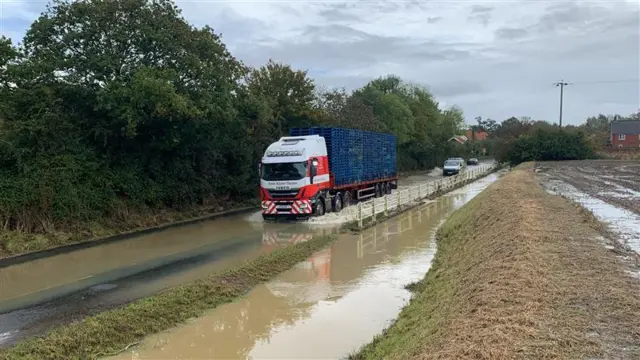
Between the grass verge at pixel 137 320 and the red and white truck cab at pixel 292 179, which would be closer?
the grass verge at pixel 137 320

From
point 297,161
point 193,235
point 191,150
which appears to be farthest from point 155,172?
point 297,161

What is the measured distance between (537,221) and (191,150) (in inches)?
620

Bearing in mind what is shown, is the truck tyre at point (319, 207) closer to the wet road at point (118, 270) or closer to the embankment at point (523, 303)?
the wet road at point (118, 270)

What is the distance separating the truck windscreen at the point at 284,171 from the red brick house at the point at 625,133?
85.3m

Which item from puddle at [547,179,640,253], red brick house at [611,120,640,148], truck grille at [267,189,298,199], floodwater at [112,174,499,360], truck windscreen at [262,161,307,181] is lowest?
floodwater at [112,174,499,360]

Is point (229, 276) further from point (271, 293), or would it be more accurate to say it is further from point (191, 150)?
point (191, 150)

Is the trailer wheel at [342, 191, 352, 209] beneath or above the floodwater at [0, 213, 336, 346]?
above

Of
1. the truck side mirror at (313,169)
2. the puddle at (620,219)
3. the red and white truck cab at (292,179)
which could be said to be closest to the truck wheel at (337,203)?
the red and white truck cab at (292,179)

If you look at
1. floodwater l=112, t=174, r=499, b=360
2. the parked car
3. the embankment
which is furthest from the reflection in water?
the parked car

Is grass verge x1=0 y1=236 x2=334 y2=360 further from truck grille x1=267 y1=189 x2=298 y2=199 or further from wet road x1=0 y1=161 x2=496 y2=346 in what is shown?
truck grille x1=267 y1=189 x2=298 y2=199

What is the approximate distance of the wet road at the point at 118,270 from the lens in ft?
29.2

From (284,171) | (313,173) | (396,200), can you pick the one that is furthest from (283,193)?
(396,200)

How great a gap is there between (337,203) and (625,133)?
8575 centimetres

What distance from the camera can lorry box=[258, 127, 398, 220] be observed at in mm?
19609
